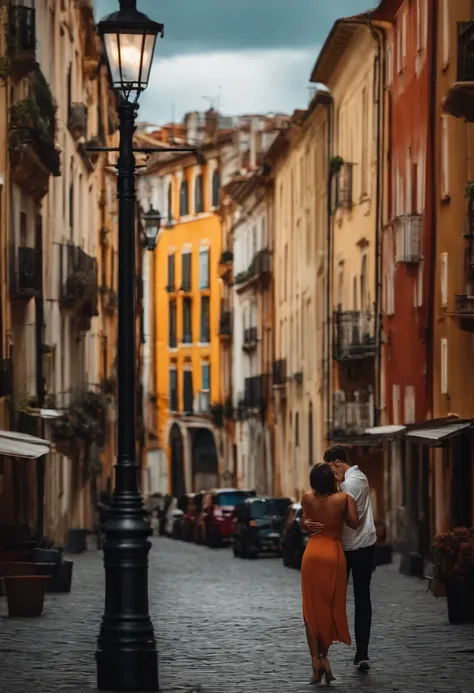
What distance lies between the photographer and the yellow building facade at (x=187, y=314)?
91.2 metres

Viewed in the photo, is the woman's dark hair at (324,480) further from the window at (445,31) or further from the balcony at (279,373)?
the balcony at (279,373)

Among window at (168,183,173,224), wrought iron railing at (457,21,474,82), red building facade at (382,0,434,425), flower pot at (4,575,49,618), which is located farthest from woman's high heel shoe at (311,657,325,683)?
window at (168,183,173,224)

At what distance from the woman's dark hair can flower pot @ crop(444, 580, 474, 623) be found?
5.68m

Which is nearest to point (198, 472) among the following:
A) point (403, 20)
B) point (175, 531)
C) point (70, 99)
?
point (175, 531)

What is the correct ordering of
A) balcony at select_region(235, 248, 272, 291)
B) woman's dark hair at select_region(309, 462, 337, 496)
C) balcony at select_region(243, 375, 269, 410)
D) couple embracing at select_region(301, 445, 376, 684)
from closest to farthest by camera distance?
couple embracing at select_region(301, 445, 376, 684) < woman's dark hair at select_region(309, 462, 337, 496) < balcony at select_region(235, 248, 272, 291) < balcony at select_region(243, 375, 269, 410)

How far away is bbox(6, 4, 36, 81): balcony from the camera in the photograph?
3206cm

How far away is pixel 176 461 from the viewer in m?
93.9

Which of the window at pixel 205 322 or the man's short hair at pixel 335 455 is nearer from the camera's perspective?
the man's short hair at pixel 335 455

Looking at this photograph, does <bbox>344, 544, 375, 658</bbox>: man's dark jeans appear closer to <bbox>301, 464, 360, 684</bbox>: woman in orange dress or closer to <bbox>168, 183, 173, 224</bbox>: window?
<bbox>301, 464, 360, 684</bbox>: woman in orange dress

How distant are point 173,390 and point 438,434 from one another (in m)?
68.2

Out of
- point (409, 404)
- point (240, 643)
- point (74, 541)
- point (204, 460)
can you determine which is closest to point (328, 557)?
point (240, 643)

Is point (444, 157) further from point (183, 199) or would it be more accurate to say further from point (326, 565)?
point (183, 199)

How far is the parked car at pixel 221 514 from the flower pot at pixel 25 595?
29.5 metres

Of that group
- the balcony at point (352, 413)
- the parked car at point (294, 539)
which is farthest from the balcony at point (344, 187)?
the parked car at point (294, 539)
